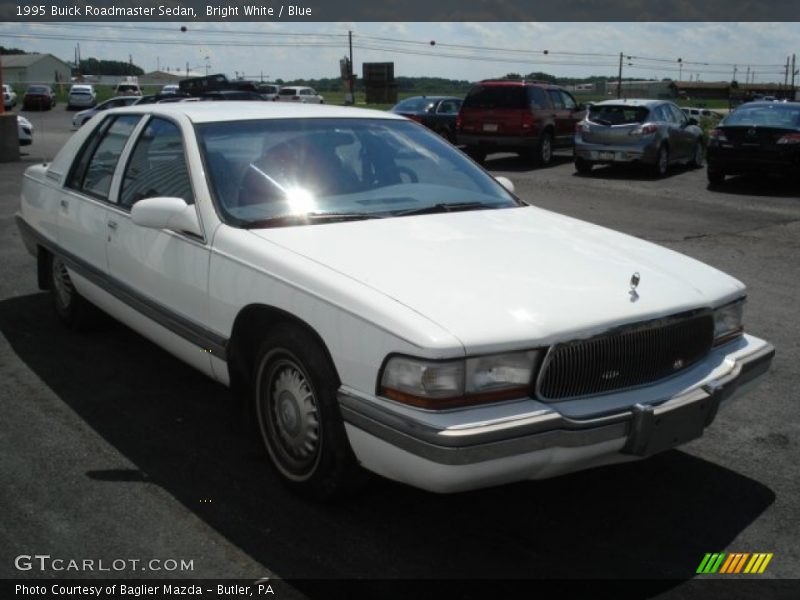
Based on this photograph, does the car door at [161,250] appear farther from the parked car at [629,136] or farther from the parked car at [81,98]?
the parked car at [81,98]

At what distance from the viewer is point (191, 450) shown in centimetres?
402

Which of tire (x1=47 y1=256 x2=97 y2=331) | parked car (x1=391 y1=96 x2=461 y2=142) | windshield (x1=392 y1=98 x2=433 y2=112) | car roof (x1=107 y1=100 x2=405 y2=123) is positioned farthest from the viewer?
windshield (x1=392 y1=98 x2=433 y2=112)

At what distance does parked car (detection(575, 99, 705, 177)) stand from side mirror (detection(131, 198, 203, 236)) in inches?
546

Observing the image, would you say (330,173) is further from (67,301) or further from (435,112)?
(435,112)

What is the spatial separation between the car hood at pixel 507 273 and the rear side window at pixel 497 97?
15.0 meters

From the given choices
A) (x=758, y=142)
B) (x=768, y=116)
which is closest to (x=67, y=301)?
(x=758, y=142)

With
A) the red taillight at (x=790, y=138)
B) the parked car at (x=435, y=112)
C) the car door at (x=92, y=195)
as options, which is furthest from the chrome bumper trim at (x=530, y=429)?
the parked car at (x=435, y=112)

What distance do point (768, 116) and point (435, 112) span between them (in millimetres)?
8860

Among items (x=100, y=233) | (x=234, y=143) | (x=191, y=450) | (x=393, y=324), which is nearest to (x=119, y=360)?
(x=100, y=233)

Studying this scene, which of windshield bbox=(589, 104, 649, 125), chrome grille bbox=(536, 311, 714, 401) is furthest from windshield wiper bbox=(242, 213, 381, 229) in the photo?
windshield bbox=(589, 104, 649, 125)

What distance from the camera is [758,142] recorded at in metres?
14.2

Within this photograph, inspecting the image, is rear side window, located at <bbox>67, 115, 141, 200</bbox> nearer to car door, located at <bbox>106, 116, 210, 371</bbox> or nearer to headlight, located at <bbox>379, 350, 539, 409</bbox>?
car door, located at <bbox>106, 116, 210, 371</bbox>

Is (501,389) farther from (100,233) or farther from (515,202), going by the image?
(100,233)

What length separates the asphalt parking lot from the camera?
3104mm
